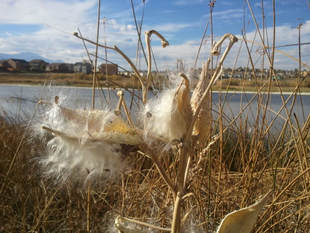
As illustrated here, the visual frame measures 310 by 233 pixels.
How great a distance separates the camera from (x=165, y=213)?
602 mm

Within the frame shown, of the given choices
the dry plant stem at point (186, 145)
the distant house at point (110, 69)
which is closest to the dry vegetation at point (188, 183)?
the dry plant stem at point (186, 145)

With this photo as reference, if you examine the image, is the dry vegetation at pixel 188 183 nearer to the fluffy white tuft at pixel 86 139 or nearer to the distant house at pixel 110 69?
the fluffy white tuft at pixel 86 139

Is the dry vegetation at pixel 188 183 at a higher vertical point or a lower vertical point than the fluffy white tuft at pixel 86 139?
lower

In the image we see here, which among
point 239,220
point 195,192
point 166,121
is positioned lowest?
point 195,192

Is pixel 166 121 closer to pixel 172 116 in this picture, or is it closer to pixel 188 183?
pixel 172 116

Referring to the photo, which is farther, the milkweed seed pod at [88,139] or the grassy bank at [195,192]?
the grassy bank at [195,192]

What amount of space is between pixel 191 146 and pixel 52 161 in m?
0.14

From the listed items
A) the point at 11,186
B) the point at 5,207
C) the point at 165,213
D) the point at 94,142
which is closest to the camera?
the point at 94,142

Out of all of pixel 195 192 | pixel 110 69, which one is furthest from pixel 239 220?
pixel 110 69

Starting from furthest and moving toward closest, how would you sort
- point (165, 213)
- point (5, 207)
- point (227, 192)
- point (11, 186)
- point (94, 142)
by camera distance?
1. point (11, 186)
2. point (5, 207)
3. point (227, 192)
4. point (165, 213)
5. point (94, 142)

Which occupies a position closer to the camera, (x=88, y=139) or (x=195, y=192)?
(x=88, y=139)

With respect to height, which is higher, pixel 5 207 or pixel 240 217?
pixel 240 217

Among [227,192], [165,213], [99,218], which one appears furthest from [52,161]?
[99,218]

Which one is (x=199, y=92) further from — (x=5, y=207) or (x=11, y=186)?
(x=11, y=186)
